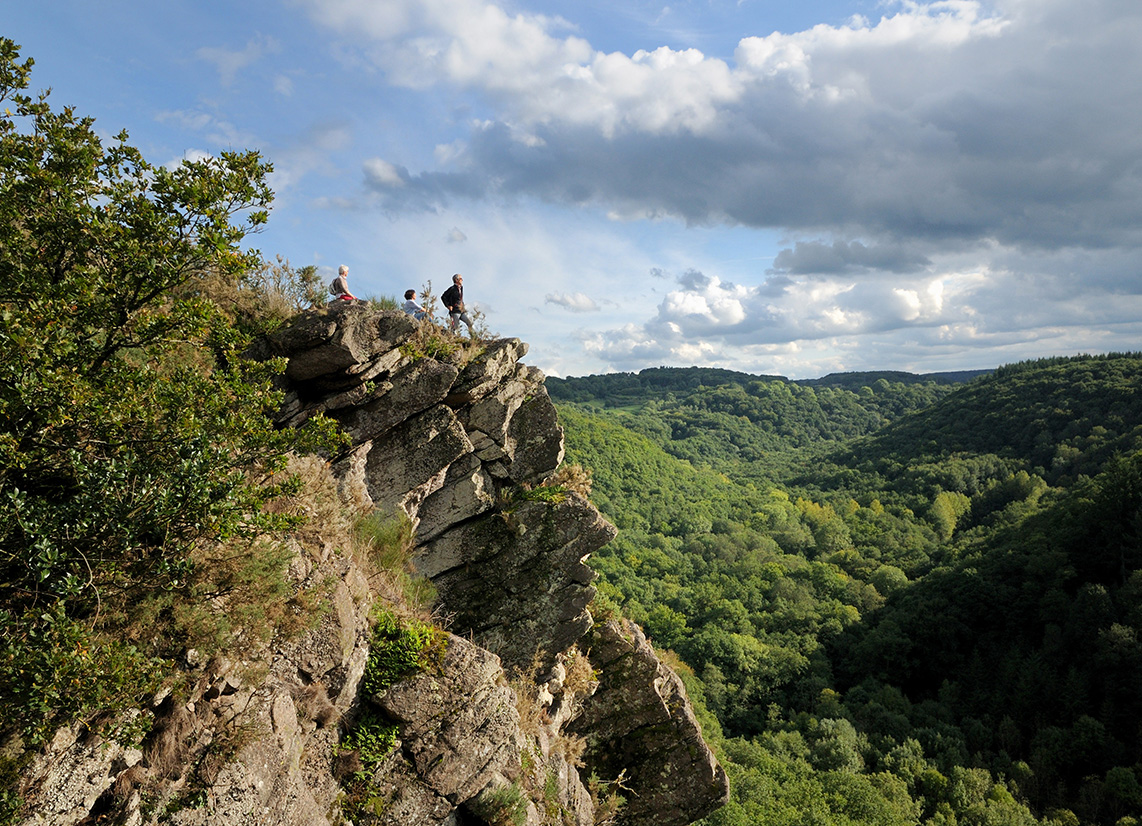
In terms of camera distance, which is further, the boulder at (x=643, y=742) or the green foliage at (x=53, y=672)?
the boulder at (x=643, y=742)

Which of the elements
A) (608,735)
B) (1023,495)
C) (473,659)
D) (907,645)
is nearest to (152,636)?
(473,659)

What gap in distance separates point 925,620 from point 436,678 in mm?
69104

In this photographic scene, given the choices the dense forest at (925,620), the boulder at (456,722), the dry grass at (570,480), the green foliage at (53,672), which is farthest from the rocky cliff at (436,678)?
the dense forest at (925,620)

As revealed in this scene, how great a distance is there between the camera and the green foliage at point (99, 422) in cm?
438

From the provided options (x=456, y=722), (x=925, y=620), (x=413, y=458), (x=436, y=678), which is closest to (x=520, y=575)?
(x=413, y=458)

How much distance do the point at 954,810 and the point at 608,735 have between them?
4168cm

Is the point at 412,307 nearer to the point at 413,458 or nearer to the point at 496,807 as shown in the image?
the point at 413,458

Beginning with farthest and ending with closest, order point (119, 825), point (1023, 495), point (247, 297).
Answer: point (1023, 495) → point (247, 297) → point (119, 825)

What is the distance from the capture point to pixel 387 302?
43.5ft

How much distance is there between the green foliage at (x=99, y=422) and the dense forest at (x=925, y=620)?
424 inches

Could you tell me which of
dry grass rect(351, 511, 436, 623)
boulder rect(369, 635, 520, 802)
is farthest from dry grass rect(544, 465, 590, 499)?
boulder rect(369, 635, 520, 802)

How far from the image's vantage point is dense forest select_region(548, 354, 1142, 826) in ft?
134

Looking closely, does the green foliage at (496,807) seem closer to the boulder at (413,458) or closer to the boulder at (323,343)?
the boulder at (413,458)

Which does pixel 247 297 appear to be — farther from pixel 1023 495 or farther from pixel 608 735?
pixel 1023 495
